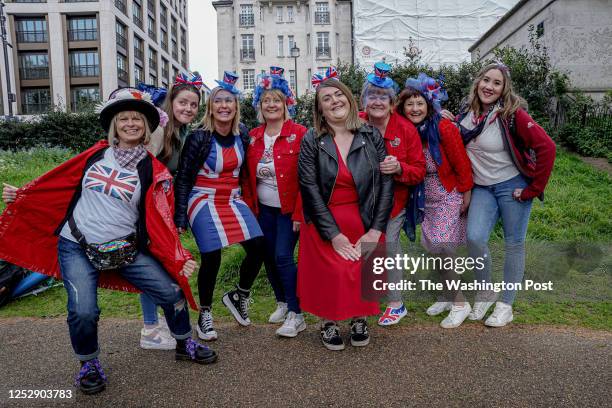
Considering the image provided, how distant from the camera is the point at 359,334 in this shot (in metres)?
3.56

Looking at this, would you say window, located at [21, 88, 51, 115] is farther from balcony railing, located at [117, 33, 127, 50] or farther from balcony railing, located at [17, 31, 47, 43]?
balcony railing, located at [117, 33, 127, 50]

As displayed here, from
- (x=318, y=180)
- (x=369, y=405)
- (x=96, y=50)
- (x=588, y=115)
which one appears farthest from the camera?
Answer: (x=96, y=50)

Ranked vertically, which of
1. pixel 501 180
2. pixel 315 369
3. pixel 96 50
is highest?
pixel 96 50

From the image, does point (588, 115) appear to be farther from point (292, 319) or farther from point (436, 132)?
point (292, 319)

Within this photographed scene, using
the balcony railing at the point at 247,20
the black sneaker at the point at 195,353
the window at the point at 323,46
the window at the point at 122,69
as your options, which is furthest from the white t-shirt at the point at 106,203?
the balcony railing at the point at 247,20

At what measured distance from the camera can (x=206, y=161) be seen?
12.2 feet

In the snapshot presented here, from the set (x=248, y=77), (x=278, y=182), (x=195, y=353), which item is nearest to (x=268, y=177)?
(x=278, y=182)

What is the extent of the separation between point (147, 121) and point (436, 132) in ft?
7.76

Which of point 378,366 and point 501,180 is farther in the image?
point 501,180

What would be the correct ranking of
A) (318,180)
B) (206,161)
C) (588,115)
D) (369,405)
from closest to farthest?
(369,405) → (318,180) → (206,161) → (588,115)

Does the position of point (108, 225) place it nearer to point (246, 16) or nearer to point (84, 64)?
point (84, 64)

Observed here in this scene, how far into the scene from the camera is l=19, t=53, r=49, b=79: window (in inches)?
1405

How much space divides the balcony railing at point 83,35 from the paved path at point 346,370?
3630 cm

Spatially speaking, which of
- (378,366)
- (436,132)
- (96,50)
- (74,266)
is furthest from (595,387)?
(96,50)
